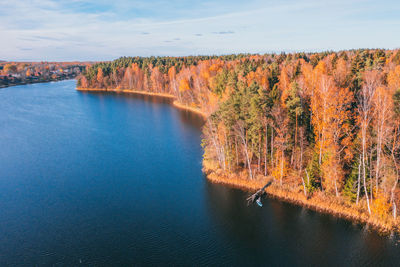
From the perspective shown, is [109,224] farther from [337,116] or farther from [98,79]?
[98,79]

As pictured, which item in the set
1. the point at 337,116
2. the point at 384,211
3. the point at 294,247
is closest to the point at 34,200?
the point at 294,247

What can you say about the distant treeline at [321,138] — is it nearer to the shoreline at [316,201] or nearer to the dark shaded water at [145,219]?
the shoreline at [316,201]

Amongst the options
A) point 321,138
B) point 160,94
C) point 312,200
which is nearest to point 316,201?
point 312,200

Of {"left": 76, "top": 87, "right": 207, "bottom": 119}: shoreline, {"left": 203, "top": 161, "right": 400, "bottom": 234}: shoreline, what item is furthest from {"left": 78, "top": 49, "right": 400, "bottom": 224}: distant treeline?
{"left": 76, "top": 87, "right": 207, "bottom": 119}: shoreline

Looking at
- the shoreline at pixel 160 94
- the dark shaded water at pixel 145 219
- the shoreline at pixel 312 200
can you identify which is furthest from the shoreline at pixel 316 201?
the shoreline at pixel 160 94

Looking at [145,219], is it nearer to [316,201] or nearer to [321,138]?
[316,201]
